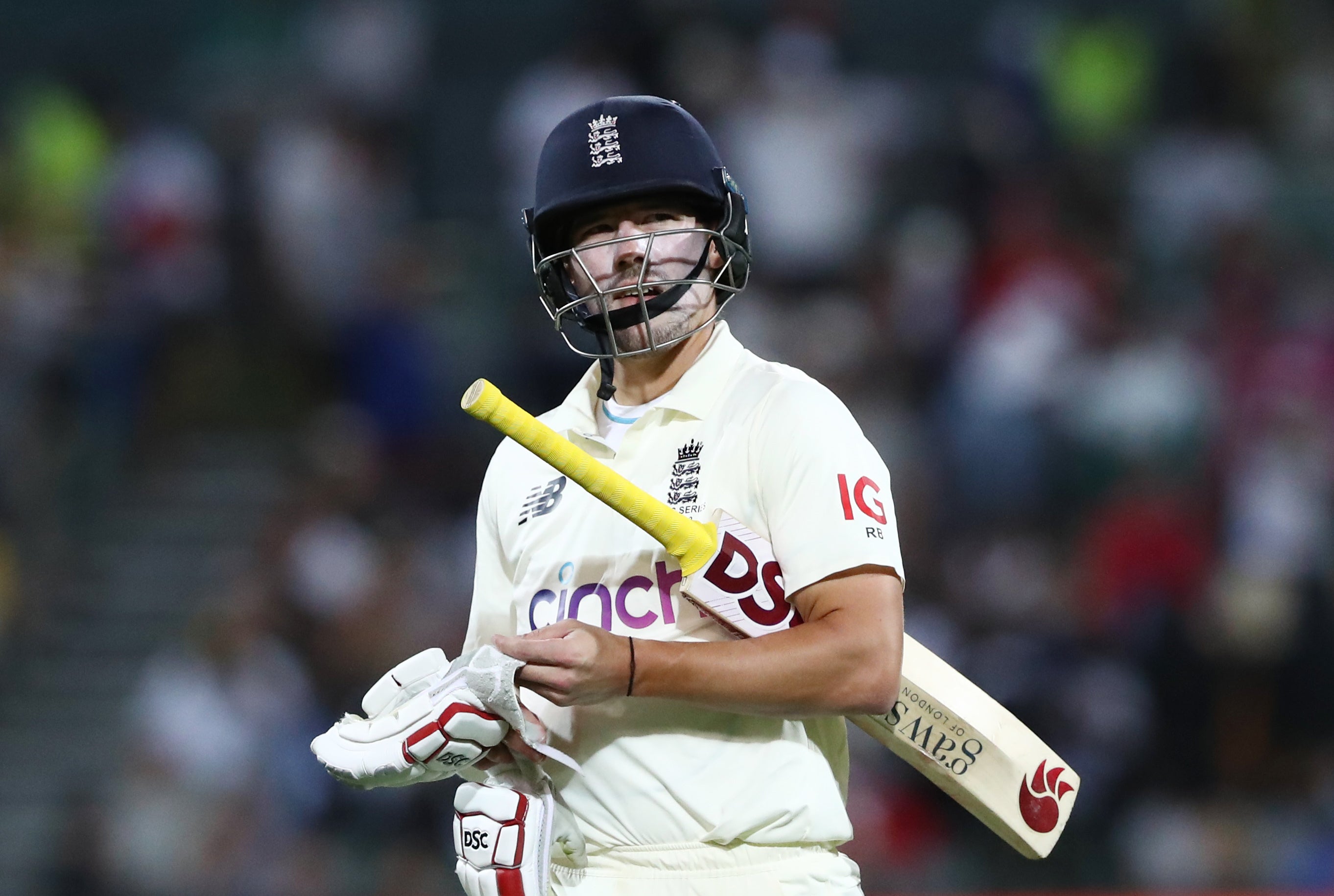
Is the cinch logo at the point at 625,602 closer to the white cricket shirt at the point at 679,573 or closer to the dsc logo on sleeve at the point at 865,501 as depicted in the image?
the white cricket shirt at the point at 679,573

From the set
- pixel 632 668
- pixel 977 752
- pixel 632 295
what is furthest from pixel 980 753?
→ pixel 632 295

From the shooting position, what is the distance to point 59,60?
971 cm

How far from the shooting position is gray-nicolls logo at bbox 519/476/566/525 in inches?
111

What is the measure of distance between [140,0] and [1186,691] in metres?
7.35

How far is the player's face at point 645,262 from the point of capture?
276 cm

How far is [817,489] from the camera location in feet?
8.27

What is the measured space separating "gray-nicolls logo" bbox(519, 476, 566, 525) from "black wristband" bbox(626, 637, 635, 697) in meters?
0.48

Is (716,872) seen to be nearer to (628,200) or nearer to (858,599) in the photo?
(858,599)

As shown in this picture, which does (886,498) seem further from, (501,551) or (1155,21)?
(1155,21)

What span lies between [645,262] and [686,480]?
38 centimetres

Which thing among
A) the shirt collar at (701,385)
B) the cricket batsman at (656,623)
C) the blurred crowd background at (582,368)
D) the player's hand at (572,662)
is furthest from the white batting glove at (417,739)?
the blurred crowd background at (582,368)

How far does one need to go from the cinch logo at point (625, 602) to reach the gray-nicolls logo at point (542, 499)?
16 cm

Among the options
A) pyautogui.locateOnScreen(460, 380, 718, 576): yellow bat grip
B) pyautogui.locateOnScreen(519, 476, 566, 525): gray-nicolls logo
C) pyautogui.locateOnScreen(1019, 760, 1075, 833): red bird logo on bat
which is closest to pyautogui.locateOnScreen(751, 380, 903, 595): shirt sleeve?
pyautogui.locateOnScreen(460, 380, 718, 576): yellow bat grip

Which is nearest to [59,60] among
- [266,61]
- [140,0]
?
[140,0]
